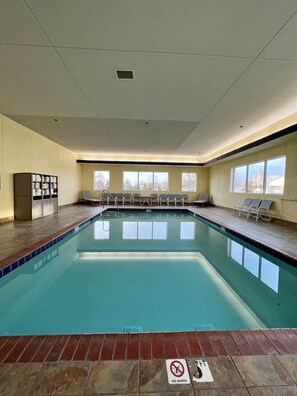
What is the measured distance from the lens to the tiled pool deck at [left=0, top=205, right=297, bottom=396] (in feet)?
3.56

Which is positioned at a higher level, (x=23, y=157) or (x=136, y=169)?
(x=136, y=169)

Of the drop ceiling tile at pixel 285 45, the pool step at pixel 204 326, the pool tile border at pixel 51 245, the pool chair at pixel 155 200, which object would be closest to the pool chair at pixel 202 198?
the pool chair at pixel 155 200

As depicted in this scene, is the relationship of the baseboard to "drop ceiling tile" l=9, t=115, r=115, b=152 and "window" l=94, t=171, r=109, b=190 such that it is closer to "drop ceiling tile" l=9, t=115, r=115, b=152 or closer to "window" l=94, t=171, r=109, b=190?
"drop ceiling tile" l=9, t=115, r=115, b=152

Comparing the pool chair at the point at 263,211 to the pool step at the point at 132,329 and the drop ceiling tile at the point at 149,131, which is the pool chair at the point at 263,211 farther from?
the pool step at the point at 132,329

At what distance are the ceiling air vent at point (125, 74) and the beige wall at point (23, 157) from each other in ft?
12.3

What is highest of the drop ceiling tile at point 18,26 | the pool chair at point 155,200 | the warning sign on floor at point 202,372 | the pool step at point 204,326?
the drop ceiling tile at point 18,26

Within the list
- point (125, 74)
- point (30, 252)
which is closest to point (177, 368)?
point (30, 252)

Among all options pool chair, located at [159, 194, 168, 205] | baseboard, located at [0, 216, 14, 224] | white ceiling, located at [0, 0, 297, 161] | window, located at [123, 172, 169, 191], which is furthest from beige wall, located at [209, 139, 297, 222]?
baseboard, located at [0, 216, 14, 224]

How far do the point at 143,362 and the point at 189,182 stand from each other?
11577 millimetres

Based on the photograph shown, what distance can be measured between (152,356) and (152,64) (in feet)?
11.2

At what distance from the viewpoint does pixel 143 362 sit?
125 cm

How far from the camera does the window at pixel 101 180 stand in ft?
39.3

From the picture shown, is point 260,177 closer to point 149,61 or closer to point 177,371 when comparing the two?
point 149,61

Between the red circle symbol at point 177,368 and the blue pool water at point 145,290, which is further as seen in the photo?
the blue pool water at point 145,290
